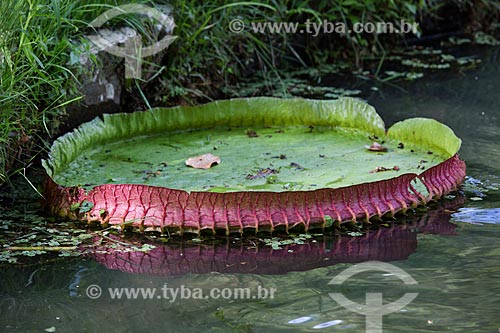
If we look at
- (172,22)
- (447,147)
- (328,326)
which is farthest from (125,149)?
(328,326)

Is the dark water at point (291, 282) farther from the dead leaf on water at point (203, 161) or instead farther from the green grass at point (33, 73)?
the green grass at point (33, 73)

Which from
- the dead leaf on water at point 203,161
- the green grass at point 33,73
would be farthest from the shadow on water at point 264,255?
the green grass at point 33,73

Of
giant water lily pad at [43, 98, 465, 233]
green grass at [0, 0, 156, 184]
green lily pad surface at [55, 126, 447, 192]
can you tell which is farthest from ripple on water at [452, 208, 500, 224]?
green grass at [0, 0, 156, 184]

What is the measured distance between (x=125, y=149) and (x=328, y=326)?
145cm

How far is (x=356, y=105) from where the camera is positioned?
3.33 m

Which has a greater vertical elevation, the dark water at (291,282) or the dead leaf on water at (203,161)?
the dead leaf on water at (203,161)

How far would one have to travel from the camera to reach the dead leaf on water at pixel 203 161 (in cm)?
294

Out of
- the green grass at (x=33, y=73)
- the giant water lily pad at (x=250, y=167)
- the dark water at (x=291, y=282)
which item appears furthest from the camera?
the green grass at (x=33, y=73)

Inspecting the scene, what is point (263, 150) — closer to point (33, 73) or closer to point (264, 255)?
point (264, 255)

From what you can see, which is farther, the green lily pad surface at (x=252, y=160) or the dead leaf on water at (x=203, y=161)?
the dead leaf on water at (x=203, y=161)

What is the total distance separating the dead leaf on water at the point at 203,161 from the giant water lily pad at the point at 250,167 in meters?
0.02

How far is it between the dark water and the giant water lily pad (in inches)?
4.2

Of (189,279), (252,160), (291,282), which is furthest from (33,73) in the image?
(291,282)

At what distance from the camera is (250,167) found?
2943 mm
